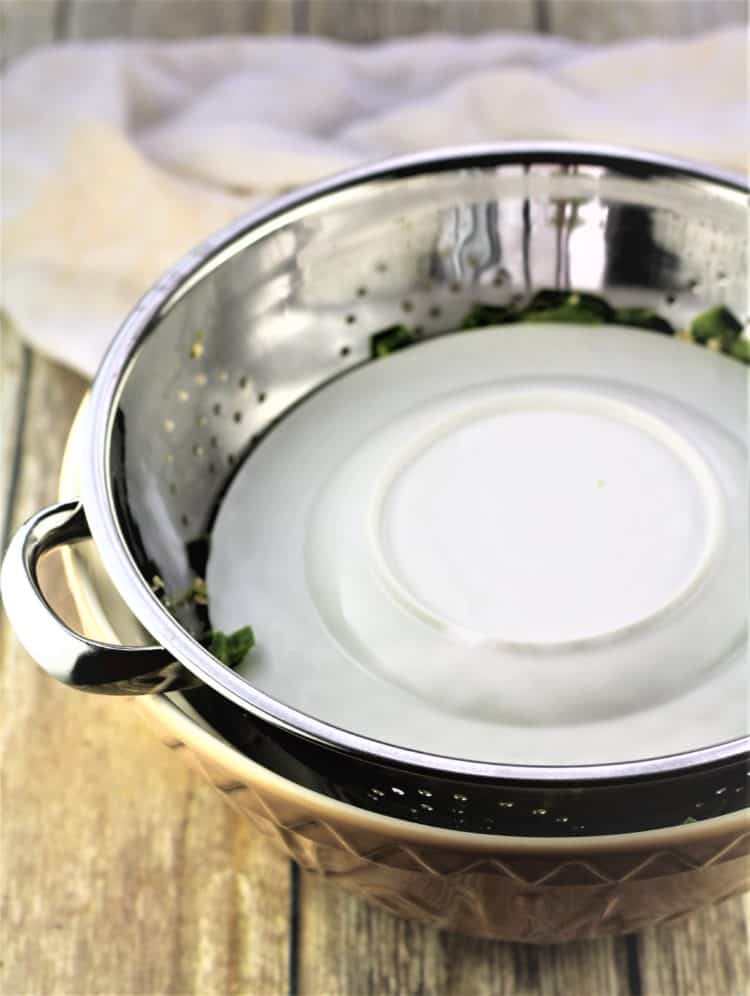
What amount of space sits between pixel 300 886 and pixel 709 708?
26 centimetres

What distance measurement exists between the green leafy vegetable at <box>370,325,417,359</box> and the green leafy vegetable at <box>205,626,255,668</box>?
0.27 m

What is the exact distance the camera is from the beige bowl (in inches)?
20.1

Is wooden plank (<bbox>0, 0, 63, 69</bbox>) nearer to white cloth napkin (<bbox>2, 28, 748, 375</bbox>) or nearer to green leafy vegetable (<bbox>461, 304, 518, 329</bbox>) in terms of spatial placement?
white cloth napkin (<bbox>2, 28, 748, 375</bbox>)

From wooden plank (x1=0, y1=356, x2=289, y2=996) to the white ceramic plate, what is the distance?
134 mm

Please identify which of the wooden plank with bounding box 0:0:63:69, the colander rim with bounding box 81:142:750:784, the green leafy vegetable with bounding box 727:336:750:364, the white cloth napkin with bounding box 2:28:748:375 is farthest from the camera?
the wooden plank with bounding box 0:0:63:69

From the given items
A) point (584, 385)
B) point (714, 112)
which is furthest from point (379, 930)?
point (714, 112)

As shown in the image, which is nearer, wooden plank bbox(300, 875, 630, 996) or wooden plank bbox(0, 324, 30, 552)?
wooden plank bbox(300, 875, 630, 996)

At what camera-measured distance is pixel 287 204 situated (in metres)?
0.81

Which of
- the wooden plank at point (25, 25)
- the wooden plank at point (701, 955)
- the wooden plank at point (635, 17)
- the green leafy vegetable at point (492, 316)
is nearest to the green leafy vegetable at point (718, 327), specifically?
the green leafy vegetable at point (492, 316)

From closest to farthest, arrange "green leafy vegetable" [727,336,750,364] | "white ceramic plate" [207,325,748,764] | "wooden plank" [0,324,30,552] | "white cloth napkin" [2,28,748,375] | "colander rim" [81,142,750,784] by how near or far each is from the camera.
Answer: "colander rim" [81,142,750,784] → "white ceramic plate" [207,325,748,764] → "green leafy vegetable" [727,336,750,364] → "wooden plank" [0,324,30,552] → "white cloth napkin" [2,28,748,375]

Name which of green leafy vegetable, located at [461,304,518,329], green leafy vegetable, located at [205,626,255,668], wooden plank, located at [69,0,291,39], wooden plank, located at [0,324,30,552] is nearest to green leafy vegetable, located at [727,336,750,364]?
green leafy vegetable, located at [461,304,518,329]

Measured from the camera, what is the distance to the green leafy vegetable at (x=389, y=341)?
886 millimetres

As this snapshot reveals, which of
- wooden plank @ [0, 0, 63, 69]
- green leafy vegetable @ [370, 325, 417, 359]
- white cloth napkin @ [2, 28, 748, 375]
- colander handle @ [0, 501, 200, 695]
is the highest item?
wooden plank @ [0, 0, 63, 69]

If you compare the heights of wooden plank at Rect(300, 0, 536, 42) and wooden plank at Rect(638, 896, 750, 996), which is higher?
wooden plank at Rect(300, 0, 536, 42)
